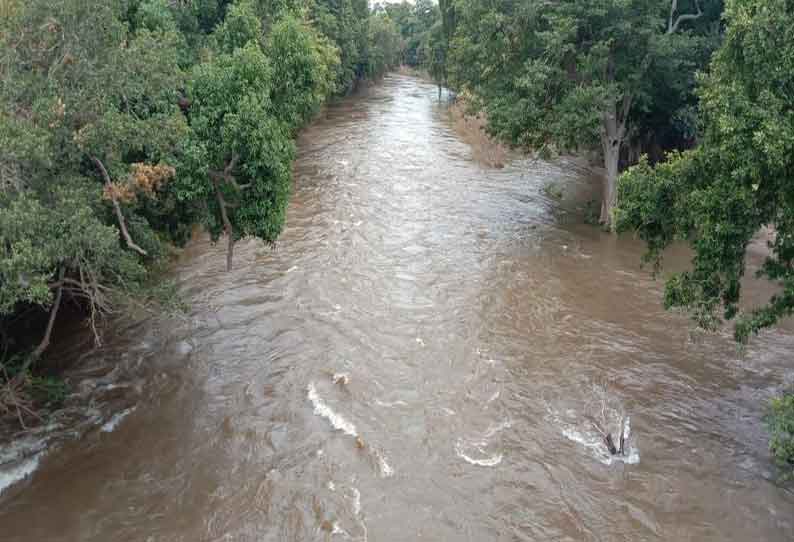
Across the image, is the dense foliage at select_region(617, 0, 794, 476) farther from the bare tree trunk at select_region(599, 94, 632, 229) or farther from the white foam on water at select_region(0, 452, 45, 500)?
the white foam on water at select_region(0, 452, 45, 500)

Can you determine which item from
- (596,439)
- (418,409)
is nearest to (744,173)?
(596,439)

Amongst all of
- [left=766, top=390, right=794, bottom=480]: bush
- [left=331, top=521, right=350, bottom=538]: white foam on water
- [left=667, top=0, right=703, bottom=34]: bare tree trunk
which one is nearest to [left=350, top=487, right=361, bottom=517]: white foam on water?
[left=331, top=521, right=350, bottom=538]: white foam on water

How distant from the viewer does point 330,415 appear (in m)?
12.6

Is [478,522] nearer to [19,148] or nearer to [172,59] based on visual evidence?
[19,148]

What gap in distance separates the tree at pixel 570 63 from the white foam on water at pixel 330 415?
39.8ft

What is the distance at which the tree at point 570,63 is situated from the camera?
19547mm

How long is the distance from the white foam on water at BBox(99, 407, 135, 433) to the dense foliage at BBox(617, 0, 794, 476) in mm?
10930

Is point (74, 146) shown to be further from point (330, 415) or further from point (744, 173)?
point (744, 173)

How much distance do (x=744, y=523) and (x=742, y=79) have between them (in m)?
7.49

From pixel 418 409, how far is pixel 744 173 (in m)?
7.42

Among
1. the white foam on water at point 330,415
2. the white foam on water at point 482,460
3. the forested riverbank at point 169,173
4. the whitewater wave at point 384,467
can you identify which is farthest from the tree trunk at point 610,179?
the whitewater wave at point 384,467

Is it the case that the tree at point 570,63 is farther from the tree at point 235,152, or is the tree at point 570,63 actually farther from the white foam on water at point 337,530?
the white foam on water at point 337,530

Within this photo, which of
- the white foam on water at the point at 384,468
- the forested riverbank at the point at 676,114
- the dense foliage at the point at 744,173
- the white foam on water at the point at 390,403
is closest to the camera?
the dense foliage at the point at 744,173

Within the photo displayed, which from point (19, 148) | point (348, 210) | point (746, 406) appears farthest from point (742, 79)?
point (348, 210)
